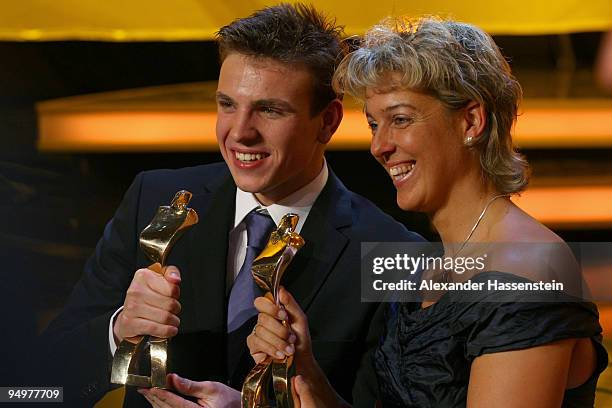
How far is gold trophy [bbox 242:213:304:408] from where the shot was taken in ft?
5.45

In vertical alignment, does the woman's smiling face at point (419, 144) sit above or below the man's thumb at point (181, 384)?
above

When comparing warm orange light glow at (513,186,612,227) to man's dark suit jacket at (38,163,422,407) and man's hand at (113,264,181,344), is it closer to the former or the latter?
man's dark suit jacket at (38,163,422,407)

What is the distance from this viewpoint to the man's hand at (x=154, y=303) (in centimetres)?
173

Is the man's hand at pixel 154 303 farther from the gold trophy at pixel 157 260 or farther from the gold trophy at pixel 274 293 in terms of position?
the gold trophy at pixel 274 293

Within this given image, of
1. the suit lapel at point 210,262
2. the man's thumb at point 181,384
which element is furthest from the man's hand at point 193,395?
the suit lapel at point 210,262

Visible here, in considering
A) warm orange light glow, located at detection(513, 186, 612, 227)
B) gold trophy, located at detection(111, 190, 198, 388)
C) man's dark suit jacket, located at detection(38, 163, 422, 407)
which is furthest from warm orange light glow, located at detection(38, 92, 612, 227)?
gold trophy, located at detection(111, 190, 198, 388)

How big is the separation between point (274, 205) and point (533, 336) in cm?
65

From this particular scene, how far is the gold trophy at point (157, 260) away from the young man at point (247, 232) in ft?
0.12

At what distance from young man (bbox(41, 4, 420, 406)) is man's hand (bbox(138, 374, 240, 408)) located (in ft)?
0.31

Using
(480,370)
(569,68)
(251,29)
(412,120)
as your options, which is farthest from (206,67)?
(480,370)

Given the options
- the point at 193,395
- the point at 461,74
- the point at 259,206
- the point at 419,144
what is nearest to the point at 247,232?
the point at 259,206

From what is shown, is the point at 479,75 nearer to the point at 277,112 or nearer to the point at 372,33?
the point at 372,33

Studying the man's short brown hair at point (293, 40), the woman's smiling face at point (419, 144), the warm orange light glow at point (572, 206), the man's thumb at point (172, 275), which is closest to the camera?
the woman's smiling face at point (419, 144)

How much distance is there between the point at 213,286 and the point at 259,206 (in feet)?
0.58
